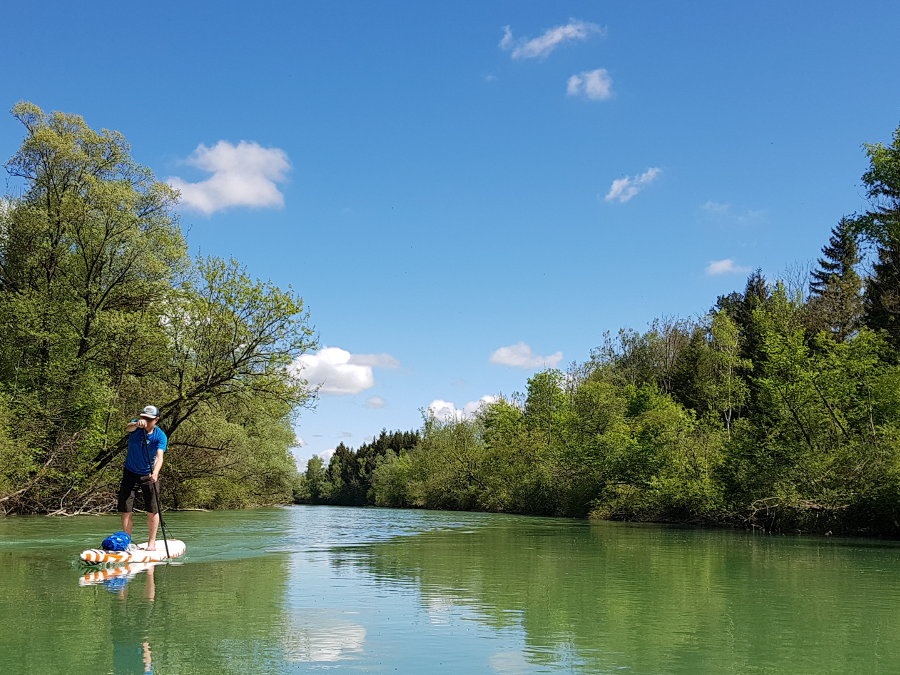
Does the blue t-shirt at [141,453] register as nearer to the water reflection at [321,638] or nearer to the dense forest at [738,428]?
the water reflection at [321,638]

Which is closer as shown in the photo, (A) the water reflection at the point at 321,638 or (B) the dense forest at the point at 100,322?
(A) the water reflection at the point at 321,638

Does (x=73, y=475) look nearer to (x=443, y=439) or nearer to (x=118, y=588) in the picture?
(x=118, y=588)

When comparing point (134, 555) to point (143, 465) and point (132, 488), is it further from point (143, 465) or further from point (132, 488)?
point (143, 465)

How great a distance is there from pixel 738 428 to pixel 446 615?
86.6ft

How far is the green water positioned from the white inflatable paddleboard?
31 cm

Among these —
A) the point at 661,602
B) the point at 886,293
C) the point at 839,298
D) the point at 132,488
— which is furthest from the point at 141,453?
the point at 839,298

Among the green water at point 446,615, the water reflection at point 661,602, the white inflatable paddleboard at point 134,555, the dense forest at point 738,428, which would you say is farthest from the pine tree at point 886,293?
the white inflatable paddleboard at point 134,555

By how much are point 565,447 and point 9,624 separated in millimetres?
44234

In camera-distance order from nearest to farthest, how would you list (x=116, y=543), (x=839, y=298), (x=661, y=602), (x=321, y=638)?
(x=321, y=638)
(x=661, y=602)
(x=116, y=543)
(x=839, y=298)

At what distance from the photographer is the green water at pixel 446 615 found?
5.78 meters

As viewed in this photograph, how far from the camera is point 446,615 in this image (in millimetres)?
7898

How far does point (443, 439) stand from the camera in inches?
2960

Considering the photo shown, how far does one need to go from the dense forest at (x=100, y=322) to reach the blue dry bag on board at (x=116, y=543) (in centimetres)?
1736

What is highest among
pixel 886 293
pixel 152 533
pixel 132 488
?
pixel 886 293
